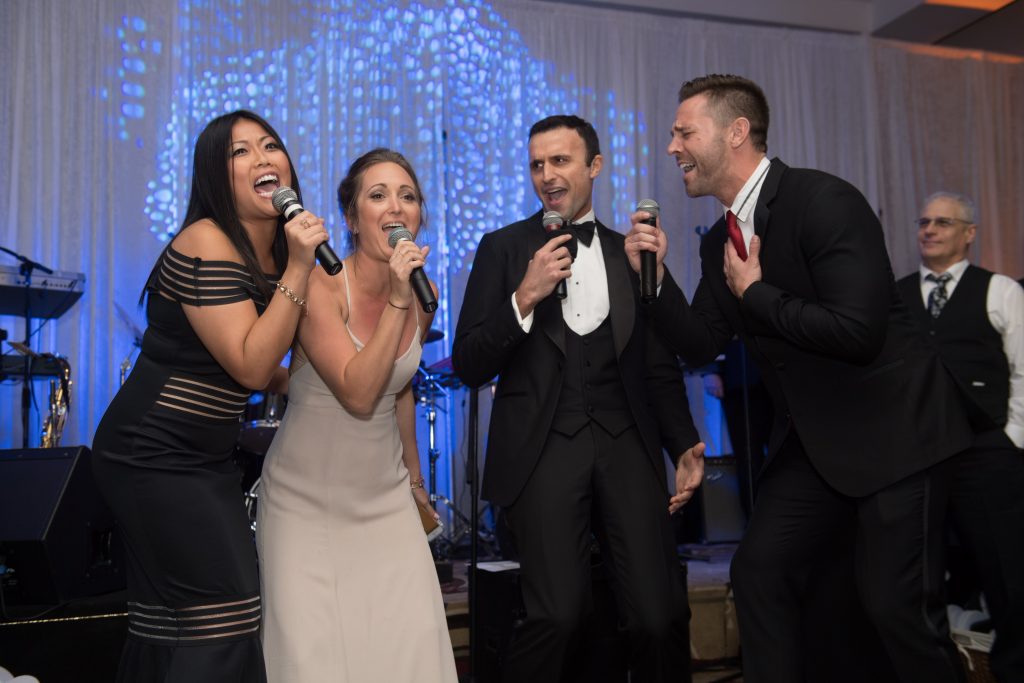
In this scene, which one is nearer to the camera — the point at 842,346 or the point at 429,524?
the point at 842,346

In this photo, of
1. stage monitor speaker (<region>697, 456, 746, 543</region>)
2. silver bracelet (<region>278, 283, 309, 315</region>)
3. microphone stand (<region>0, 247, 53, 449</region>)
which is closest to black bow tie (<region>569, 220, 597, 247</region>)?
silver bracelet (<region>278, 283, 309, 315</region>)

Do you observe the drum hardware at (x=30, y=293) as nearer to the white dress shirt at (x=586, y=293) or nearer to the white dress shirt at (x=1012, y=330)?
the white dress shirt at (x=586, y=293)

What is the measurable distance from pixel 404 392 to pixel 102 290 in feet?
13.7

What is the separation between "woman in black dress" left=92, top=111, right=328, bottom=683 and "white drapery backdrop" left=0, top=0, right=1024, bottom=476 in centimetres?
432

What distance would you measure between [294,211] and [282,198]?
67mm

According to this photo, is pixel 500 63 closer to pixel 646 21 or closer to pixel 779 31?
pixel 646 21

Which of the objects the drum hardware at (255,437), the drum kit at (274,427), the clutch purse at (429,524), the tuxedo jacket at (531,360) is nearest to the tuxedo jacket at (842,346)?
the tuxedo jacket at (531,360)

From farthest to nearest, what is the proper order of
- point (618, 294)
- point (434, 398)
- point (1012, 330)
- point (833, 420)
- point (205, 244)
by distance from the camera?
point (434, 398)
point (1012, 330)
point (618, 294)
point (833, 420)
point (205, 244)

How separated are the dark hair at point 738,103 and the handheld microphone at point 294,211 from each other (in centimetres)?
134

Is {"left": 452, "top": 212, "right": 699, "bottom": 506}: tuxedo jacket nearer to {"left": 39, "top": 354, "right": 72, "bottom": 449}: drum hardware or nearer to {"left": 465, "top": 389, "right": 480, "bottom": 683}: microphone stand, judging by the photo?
{"left": 465, "top": 389, "right": 480, "bottom": 683}: microphone stand

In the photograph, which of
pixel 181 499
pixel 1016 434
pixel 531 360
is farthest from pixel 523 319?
pixel 1016 434

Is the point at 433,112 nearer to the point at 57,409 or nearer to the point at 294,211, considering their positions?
the point at 57,409

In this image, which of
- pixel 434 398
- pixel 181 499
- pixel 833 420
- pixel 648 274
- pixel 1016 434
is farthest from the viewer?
pixel 434 398

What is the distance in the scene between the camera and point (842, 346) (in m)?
2.39
